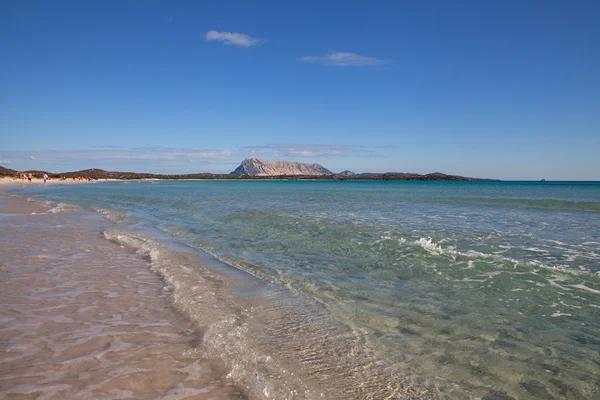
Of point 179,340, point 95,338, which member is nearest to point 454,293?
point 179,340

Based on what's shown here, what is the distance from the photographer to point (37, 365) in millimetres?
3910

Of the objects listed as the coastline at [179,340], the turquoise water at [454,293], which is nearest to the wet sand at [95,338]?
the coastline at [179,340]

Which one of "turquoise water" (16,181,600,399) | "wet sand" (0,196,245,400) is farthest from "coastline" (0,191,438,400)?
"turquoise water" (16,181,600,399)

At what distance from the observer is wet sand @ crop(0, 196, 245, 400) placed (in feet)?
11.8

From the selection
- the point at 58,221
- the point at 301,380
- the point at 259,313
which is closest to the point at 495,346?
the point at 301,380

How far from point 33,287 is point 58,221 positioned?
1163 centimetres

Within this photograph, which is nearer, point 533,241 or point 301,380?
point 301,380

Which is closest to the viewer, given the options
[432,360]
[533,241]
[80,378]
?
[80,378]

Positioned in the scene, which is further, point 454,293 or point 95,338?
point 454,293

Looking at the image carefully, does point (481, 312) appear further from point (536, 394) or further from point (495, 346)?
point (536, 394)

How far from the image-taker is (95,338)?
4656 millimetres

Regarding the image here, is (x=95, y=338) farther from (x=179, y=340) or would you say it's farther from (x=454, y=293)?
(x=454, y=293)

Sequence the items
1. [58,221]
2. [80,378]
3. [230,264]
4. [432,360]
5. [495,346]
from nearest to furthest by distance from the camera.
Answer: [80,378] → [432,360] → [495,346] → [230,264] → [58,221]

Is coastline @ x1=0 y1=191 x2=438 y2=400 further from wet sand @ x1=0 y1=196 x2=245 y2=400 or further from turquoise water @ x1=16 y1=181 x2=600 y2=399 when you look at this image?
turquoise water @ x1=16 y1=181 x2=600 y2=399
